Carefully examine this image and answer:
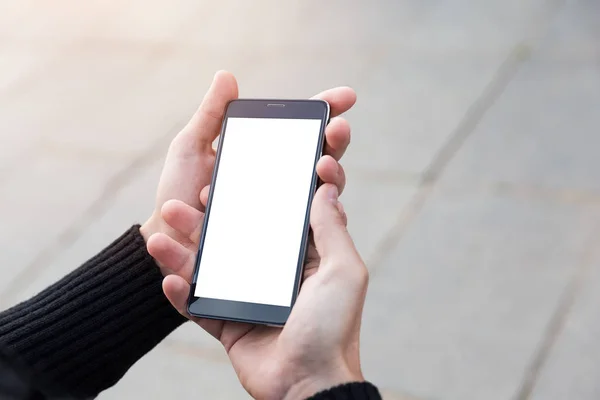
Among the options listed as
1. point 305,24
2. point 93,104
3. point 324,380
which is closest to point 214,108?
point 324,380

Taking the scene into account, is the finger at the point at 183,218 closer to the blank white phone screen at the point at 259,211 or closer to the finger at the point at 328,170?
the blank white phone screen at the point at 259,211

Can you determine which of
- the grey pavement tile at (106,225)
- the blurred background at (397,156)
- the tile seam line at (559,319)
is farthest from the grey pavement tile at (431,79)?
the grey pavement tile at (106,225)

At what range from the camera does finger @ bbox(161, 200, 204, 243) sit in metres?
1.27

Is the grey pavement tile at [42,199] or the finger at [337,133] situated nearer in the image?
the finger at [337,133]

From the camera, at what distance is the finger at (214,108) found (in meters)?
1.37

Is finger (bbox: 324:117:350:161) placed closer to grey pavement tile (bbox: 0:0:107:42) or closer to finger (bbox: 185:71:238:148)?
finger (bbox: 185:71:238:148)

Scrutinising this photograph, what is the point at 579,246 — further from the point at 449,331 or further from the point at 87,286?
the point at 87,286

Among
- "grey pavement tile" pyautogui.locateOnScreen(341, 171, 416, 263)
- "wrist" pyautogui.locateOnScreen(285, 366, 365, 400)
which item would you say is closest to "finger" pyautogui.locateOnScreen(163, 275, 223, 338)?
"wrist" pyautogui.locateOnScreen(285, 366, 365, 400)

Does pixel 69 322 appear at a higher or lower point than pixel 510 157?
higher

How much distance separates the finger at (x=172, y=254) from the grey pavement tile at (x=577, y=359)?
90cm

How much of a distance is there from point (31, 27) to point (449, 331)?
2857 mm

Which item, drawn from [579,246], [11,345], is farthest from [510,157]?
[11,345]

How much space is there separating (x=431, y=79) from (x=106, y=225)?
51.0 inches

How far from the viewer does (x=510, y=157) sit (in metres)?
2.34
